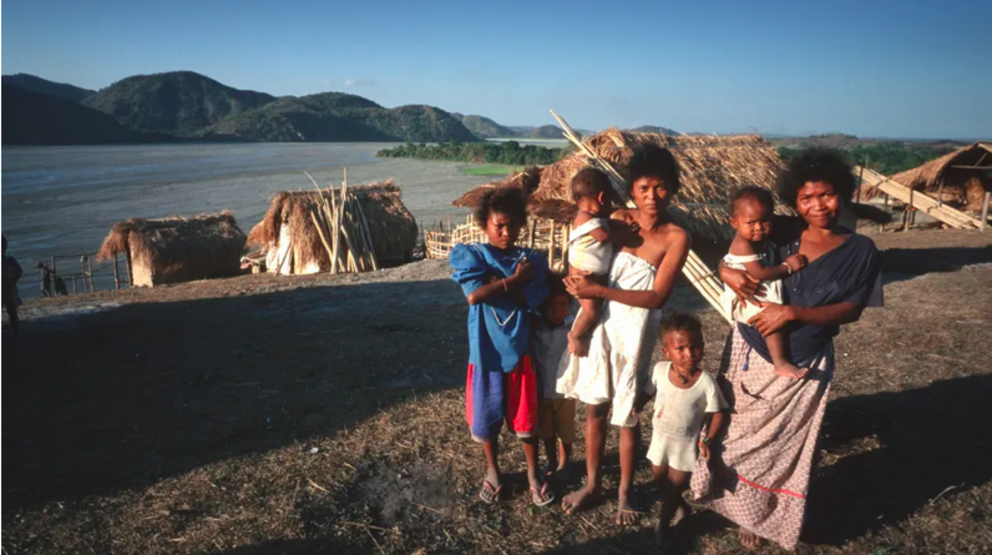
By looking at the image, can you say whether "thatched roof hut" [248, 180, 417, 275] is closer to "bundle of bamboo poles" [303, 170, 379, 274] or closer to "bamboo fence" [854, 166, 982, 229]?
"bundle of bamboo poles" [303, 170, 379, 274]

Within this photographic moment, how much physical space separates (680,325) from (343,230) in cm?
1162

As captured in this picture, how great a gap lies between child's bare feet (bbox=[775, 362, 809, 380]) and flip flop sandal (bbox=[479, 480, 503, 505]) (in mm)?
1425

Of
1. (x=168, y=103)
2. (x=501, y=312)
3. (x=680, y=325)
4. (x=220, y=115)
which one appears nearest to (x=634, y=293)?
(x=680, y=325)

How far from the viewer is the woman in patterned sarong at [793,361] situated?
6.84ft

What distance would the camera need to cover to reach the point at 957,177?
16.9 meters

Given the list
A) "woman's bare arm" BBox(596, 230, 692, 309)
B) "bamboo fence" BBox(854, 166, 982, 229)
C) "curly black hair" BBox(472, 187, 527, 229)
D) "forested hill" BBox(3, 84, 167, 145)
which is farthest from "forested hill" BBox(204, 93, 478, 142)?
"woman's bare arm" BBox(596, 230, 692, 309)

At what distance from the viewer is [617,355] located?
235 centimetres

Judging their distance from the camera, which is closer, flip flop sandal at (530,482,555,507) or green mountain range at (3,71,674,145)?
flip flop sandal at (530,482,555,507)

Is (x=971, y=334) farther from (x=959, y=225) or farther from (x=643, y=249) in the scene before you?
(x=959, y=225)

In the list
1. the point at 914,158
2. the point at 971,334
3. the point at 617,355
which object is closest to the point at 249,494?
the point at 617,355

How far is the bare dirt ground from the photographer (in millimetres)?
2604

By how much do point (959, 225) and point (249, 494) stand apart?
18.0 meters

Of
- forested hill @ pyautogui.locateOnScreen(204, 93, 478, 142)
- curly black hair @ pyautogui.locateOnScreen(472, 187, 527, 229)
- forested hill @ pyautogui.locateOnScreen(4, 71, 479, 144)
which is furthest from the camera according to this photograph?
forested hill @ pyautogui.locateOnScreen(204, 93, 478, 142)

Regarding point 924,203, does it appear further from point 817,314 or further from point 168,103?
point 168,103
